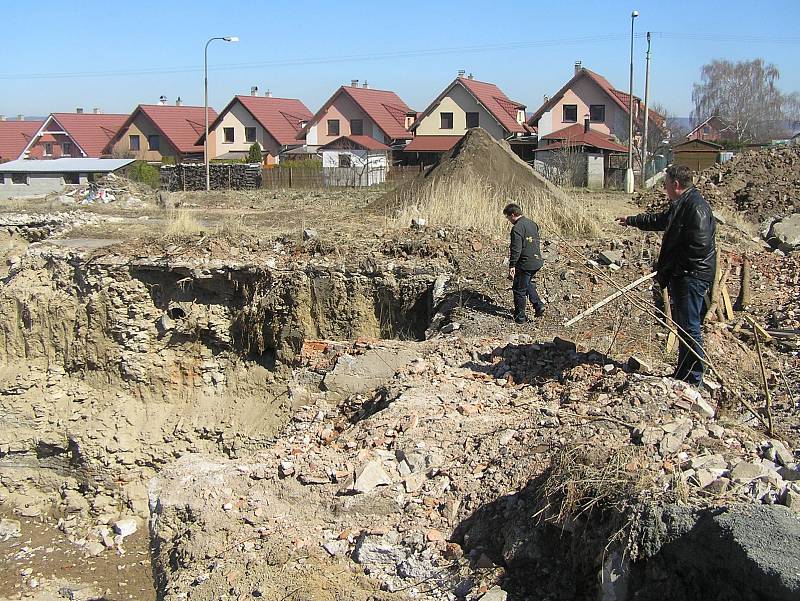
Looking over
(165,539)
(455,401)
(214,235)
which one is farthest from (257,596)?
(214,235)

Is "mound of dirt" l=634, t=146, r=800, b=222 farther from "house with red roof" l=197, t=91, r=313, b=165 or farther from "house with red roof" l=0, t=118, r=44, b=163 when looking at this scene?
"house with red roof" l=0, t=118, r=44, b=163

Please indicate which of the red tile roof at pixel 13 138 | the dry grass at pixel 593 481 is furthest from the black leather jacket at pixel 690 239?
the red tile roof at pixel 13 138

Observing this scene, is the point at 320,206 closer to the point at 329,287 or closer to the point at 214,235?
the point at 214,235

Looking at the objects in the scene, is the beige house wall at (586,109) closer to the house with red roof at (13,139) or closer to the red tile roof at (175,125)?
the red tile roof at (175,125)

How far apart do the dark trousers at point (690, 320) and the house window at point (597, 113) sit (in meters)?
36.5

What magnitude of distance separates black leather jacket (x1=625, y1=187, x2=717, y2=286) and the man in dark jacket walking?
252 centimetres

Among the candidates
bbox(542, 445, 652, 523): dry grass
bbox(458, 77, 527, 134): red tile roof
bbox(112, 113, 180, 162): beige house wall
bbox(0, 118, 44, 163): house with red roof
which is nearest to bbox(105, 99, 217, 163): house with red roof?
bbox(112, 113, 180, 162): beige house wall

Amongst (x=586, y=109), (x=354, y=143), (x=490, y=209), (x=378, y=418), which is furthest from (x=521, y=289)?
(x=586, y=109)

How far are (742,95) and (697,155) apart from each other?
42.8 metres

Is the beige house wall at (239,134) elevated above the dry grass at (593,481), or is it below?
above

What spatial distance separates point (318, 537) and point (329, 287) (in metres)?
5.45

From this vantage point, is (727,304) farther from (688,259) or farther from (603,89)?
(603,89)

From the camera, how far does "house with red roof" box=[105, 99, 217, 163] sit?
45.6 metres

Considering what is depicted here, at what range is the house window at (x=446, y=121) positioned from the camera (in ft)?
135
